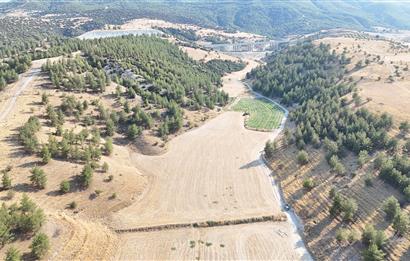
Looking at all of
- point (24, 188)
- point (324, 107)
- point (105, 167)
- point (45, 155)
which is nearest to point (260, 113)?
point (324, 107)

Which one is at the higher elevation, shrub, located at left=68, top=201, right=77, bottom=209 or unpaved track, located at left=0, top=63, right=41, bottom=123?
shrub, located at left=68, top=201, right=77, bottom=209

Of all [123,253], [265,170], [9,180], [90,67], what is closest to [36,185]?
[9,180]

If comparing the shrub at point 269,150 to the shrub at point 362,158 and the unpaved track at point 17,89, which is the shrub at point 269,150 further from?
the unpaved track at point 17,89

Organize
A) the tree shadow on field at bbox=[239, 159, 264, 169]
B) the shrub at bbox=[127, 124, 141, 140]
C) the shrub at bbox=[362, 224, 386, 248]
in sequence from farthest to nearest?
1. the shrub at bbox=[127, 124, 141, 140]
2. the tree shadow on field at bbox=[239, 159, 264, 169]
3. the shrub at bbox=[362, 224, 386, 248]

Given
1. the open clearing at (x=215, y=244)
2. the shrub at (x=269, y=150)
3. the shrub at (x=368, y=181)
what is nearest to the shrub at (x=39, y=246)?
the open clearing at (x=215, y=244)

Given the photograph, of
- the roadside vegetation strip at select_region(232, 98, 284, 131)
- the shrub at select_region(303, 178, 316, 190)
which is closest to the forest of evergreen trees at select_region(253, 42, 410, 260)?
the shrub at select_region(303, 178, 316, 190)

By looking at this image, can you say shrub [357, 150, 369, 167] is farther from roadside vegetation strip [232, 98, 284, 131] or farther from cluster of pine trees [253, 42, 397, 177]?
roadside vegetation strip [232, 98, 284, 131]

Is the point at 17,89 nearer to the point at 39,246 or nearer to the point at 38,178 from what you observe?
the point at 38,178
